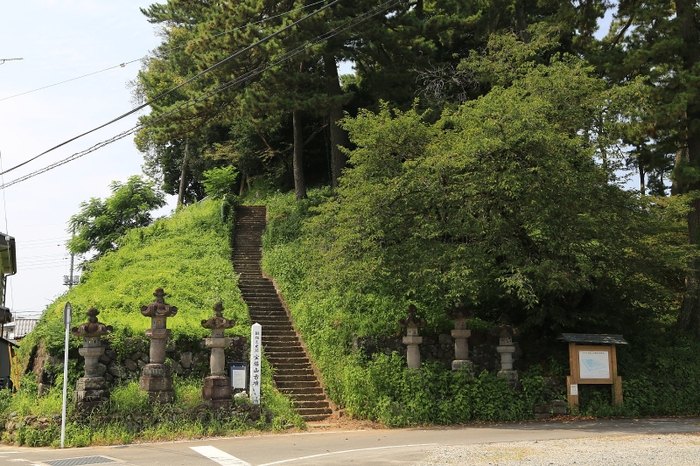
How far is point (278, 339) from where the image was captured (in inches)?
735

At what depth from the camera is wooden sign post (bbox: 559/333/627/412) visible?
53.0ft

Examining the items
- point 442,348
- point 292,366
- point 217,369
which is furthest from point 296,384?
point 442,348

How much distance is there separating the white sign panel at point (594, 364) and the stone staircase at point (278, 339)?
6302 mm

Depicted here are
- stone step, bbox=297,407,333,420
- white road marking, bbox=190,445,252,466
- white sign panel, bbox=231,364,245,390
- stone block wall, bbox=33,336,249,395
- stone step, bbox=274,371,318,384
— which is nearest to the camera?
white road marking, bbox=190,445,252,466

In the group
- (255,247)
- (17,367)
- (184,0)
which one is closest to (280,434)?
(17,367)

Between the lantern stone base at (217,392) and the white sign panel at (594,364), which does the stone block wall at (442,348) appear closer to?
the white sign panel at (594,364)

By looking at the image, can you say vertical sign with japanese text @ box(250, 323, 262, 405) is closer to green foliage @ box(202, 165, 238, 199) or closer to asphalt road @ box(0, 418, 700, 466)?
asphalt road @ box(0, 418, 700, 466)

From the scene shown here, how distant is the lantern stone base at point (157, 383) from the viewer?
13469 mm

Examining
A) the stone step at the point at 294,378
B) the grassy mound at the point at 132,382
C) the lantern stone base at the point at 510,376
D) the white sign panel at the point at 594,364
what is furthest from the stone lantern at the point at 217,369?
the white sign panel at the point at 594,364

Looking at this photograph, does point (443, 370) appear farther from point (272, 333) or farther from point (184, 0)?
point (184, 0)

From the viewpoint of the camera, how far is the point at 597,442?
11492mm

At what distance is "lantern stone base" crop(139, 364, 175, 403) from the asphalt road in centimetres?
138

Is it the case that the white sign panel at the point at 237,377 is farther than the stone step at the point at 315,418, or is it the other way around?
the stone step at the point at 315,418

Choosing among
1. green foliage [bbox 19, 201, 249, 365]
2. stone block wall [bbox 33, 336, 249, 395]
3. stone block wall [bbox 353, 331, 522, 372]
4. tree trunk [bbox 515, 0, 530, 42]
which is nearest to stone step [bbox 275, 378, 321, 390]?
stone block wall [bbox 33, 336, 249, 395]
